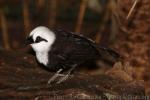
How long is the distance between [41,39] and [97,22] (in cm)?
460

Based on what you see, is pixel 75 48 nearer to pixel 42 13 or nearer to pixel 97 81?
pixel 97 81

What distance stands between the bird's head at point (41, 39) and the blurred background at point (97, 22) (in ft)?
2.79

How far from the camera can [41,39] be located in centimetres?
495

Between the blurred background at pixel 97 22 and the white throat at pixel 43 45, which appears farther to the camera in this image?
the blurred background at pixel 97 22

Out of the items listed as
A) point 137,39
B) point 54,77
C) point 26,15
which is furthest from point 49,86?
point 26,15

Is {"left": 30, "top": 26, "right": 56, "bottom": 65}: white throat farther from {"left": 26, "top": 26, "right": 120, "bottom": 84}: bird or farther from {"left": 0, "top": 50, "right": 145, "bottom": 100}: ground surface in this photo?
{"left": 0, "top": 50, "right": 145, "bottom": 100}: ground surface

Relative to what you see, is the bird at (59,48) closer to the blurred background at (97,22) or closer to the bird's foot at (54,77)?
the bird's foot at (54,77)

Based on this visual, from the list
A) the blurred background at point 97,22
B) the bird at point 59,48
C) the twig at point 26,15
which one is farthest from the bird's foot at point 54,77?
the twig at point 26,15

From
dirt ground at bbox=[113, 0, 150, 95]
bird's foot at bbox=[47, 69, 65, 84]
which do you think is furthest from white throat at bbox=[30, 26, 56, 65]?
dirt ground at bbox=[113, 0, 150, 95]

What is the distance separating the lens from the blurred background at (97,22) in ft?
18.9

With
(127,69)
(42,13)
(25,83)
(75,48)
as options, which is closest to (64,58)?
(75,48)

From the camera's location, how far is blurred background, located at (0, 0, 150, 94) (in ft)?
18.9

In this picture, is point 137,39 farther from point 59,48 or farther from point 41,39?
point 41,39

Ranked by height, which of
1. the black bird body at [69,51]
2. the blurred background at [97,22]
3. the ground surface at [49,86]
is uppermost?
the blurred background at [97,22]
